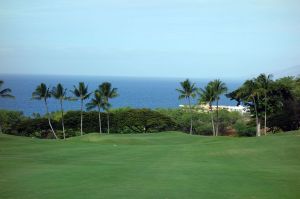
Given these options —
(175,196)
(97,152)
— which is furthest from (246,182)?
(97,152)

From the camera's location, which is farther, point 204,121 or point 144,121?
point 204,121

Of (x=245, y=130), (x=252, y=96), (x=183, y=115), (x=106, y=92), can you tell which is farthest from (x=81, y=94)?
(x=245, y=130)

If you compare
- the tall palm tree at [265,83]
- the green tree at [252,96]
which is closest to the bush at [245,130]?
the green tree at [252,96]

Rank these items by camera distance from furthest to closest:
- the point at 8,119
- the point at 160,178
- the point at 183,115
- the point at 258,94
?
the point at 183,115 → the point at 8,119 → the point at 258,94 → the point at 160,178

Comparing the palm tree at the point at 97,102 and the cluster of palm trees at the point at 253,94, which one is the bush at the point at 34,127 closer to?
the palm tree at the point at 97,102

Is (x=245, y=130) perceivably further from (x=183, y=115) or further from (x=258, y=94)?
(x=183, y=115)

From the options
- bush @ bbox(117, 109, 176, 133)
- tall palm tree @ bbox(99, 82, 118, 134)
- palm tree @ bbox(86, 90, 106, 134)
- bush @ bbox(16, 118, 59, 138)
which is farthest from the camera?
bush @ bbox(117, 109, 176, 133)

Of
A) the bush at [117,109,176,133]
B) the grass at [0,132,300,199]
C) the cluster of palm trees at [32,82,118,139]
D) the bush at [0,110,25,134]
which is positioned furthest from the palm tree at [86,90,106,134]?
the grass at [0,132,300,199]

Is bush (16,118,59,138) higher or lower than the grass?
lower

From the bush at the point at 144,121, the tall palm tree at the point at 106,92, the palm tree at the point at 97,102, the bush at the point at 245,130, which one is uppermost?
the tall palm tree at the point at 106,92

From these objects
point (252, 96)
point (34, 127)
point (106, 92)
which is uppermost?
point (106, 92)

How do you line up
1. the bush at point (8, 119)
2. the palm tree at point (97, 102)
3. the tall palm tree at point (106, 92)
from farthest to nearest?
the bush at point (8, 119), the tall palm tree at point (106, 92), the palm tree at point (97, 102)

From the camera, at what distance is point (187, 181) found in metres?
16.5

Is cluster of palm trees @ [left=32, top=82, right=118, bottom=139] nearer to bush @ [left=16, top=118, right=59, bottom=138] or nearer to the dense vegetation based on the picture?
the dense vegetation
